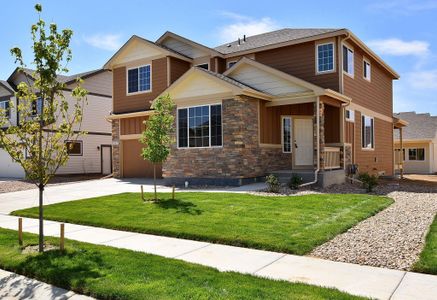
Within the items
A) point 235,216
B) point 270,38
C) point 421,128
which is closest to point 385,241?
point 235,216

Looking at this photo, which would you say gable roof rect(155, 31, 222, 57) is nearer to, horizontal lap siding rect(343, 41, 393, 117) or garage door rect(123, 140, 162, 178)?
garage door rect(123, 140, 162, 178)

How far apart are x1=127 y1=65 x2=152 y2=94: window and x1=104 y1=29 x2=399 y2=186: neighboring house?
56mm

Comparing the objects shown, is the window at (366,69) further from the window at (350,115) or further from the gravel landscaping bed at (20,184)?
the gravel landscaping bed at (20,184)

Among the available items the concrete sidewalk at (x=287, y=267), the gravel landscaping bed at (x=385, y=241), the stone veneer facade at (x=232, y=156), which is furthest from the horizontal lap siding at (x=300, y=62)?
the concrete sidewalk at (x=287, y=267)

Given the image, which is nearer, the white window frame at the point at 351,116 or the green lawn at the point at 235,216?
the green lawn at the point at 235,216

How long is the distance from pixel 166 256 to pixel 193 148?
10.00m

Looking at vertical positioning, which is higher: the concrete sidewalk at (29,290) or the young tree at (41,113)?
the young tree at (41,113)

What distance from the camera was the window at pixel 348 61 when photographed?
666 inches

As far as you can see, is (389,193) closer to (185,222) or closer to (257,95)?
(257,95)

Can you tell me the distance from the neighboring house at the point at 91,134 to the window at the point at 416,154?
2553 cm

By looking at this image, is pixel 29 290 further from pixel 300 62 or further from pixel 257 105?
pixel 300 62

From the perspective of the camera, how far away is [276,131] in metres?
17.0

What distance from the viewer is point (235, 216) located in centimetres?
884

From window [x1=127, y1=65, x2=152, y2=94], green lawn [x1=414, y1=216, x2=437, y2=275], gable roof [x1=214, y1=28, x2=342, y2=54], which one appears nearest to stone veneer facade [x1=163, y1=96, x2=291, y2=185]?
gable roof [x1=214, y1=28, x2=342, y2=54]
